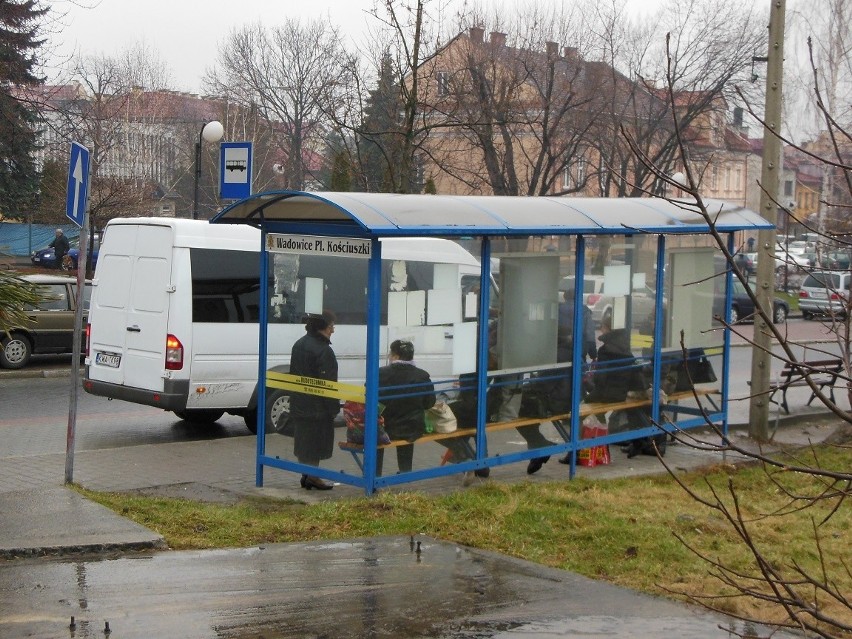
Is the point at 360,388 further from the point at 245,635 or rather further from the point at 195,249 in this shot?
the point at 195,249

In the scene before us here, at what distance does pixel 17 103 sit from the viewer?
70.2 ft

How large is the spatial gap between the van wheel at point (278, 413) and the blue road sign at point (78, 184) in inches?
85.8

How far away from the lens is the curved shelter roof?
27.1ft

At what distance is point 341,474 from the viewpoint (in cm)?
889

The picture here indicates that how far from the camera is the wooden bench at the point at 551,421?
8.85 m

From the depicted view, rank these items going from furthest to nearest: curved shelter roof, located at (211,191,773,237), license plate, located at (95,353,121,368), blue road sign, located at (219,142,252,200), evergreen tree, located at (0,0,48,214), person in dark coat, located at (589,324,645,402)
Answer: evergreen tree, located at (0,0,48,214), blue road sign, located at (219,142,252,200), license plate, located at (95,353,121,368), person in dark coat, located at (589,324,645,402), curved shelter roof, located at (211,191,773,237)

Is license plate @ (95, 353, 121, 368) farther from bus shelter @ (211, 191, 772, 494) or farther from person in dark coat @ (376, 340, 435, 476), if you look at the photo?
person in dark coat @ (376, 340, 435, 476)

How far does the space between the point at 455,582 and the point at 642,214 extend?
205 inches

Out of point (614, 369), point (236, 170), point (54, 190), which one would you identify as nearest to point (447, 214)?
point (614, 369)

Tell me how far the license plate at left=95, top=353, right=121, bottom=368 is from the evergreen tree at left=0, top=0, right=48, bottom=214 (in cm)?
611

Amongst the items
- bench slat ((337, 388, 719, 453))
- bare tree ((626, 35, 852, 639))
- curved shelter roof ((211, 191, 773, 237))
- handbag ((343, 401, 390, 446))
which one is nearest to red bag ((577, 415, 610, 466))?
bench slat ((337, 388, 719, 453))

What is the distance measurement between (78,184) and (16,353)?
11.0m

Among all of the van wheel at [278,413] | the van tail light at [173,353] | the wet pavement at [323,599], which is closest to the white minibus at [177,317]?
the van tail light at [173,353]

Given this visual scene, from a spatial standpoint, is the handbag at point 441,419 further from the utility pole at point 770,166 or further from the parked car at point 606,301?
the utility pole at point 770,166
